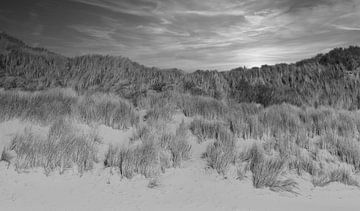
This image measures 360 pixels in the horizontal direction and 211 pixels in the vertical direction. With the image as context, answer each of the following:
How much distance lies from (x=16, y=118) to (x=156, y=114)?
3090 mm

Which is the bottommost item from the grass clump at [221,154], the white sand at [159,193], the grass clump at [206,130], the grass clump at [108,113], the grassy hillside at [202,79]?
the white sand at [159,193]

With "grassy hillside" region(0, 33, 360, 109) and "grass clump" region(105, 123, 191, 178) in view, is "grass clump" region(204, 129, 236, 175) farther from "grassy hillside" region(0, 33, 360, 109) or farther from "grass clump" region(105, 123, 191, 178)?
"grassy hillside" region(0, 33, 360, 109)

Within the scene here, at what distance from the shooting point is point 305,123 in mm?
7988

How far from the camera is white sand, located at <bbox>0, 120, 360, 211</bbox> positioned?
4.32 m

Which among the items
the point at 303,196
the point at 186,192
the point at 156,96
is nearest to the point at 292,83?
the point at 156,96

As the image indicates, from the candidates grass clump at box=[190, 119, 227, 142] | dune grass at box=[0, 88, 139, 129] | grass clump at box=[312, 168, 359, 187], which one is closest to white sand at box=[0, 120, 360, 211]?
grass clump at box=[312, 168, 359, 187]

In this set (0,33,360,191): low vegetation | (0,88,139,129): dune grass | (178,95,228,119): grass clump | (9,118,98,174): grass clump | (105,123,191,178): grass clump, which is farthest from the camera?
(178,95,228,119): grass clump

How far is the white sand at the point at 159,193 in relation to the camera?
4.32 m

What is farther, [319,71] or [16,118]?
[319,71]

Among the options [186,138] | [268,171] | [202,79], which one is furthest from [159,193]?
[202,79]

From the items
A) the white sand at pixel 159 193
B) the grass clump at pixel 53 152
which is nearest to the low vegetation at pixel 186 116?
the grass clump at pixel 53 152

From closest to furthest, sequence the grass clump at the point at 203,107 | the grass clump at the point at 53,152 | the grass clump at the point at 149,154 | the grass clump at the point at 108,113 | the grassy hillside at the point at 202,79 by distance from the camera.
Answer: the grass clump at the point at 53,152 < the grass clump at the point at 149,154 < the grass clump at the point at 108,113 < the grass clump at the point at 203,107 < the grassy hillside at the point at 202,79

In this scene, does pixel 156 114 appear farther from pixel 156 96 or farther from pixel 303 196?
pixel 303 196

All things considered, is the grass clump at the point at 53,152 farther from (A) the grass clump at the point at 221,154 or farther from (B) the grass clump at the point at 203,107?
(B) the grass clump at the point at 203,107
